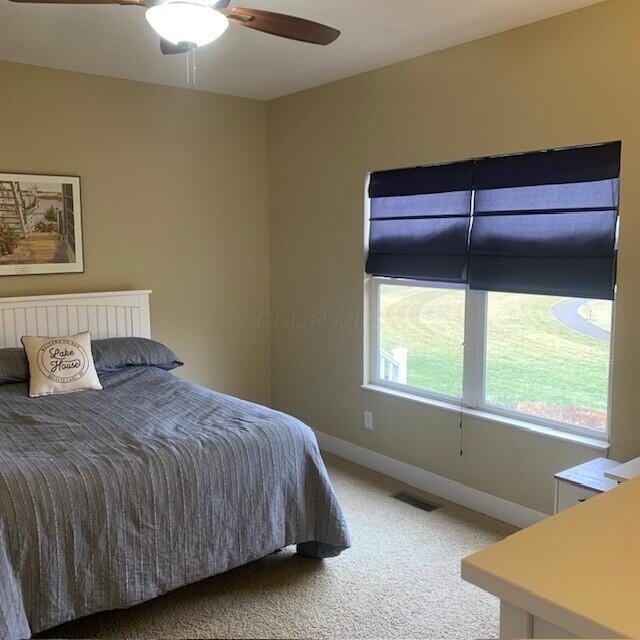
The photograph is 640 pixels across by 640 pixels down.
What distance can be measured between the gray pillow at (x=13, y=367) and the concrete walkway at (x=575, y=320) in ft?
9.27

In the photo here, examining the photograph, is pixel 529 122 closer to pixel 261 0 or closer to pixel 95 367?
pixel 261 0

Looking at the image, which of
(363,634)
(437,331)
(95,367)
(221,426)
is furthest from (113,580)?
(437,331)

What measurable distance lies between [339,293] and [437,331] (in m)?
0.82

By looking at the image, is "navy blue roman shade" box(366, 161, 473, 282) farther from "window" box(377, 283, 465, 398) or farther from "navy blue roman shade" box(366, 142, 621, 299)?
"window" box(377, 283, 465, 398)

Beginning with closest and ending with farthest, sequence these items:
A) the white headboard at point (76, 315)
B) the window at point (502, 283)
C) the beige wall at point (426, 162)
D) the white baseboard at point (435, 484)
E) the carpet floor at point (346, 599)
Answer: the carpet floor at point (346, 599) → the beige wall at point (426, 162) → the window at point (502, 283) → the white baseboard at point (435, 484) → the white headboard at point (76, 315)

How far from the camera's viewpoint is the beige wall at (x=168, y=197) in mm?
4004

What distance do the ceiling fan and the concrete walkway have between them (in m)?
1.74

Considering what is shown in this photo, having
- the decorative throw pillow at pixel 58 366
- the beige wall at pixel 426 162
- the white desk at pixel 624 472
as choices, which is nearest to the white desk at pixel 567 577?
the white desk at pixel 624 472

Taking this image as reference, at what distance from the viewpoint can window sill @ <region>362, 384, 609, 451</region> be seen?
3113mm

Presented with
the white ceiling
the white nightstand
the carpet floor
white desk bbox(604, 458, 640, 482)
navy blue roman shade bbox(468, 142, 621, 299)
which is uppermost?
the white ceiling

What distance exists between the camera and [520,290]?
3328 millimetres

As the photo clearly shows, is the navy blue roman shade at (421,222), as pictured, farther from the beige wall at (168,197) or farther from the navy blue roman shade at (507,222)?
the beige wall at (168,197)

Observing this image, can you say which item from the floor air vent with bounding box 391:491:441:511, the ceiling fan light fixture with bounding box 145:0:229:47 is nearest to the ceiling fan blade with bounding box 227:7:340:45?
the ceiling fan light fixture with bounding box 145:0:229:47

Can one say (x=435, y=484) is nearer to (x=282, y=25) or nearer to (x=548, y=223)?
(x=548, y=223)
